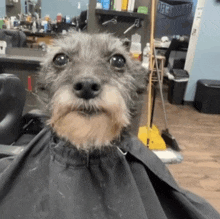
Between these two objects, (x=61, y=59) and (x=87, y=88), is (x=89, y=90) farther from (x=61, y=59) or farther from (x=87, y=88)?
(x=61, y=59)

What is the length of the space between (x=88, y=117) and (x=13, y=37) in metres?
2.58

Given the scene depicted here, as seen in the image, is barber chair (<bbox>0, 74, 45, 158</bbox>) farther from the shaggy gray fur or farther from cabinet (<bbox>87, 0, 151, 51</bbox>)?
cabinet (<bbox>87, 0, 151, 51</bbox>)

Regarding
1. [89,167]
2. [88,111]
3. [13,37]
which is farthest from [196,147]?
[13,37]

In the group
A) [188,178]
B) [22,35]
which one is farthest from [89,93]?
[22,35]

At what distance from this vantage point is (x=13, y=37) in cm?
285

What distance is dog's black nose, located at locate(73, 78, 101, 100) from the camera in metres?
0.67

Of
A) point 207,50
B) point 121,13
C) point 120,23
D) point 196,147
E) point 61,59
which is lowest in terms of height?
point 196,147

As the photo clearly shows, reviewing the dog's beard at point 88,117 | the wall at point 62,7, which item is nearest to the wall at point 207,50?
the wall at point 62,7

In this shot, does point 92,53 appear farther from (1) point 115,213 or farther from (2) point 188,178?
(2) point 188,178

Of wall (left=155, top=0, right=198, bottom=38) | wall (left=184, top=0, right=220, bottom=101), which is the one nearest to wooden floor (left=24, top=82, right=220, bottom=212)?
wall (left=184, top=0, right=220, bottom=101)

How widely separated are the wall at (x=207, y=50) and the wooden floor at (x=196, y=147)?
0.56m

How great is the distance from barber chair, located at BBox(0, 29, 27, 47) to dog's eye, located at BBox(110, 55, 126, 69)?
87.7 inches

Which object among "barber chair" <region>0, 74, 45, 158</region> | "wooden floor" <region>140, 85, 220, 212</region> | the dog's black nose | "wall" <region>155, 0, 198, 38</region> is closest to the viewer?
the dog's black nose

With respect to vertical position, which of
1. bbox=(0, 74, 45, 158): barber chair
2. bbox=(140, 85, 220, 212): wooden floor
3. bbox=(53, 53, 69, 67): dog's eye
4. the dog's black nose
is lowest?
bbox=(140, 85, 220, 212): wooden floor
